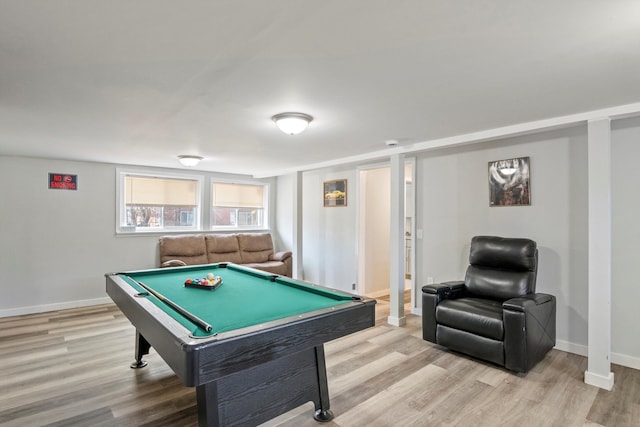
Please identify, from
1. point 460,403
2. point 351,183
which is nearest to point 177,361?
point 460,403

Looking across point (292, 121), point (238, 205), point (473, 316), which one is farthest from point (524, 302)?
point (238, 205)

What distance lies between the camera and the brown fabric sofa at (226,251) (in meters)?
5.63

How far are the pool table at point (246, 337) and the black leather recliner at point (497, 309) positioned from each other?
4.62 ft

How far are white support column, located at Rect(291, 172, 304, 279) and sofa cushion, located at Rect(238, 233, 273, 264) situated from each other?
0.97 meters

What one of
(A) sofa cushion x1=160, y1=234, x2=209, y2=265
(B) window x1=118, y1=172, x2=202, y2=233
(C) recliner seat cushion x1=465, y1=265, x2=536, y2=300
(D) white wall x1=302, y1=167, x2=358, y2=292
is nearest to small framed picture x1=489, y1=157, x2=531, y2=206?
(C) recliner seat cushion x1=465, y1=265, x2=536, y2=300

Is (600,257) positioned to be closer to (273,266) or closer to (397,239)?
(397,239)

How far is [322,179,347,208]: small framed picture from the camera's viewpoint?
573 cm

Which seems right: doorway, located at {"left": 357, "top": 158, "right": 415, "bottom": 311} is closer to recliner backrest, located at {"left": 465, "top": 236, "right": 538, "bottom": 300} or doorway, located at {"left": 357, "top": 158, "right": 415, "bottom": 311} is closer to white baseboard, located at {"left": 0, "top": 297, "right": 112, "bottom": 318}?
recliner backrest, located at {"left": 465, "top": 236, "right": 538, "bottom": 300}

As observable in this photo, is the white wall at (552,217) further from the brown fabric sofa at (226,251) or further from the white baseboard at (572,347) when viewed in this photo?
the brown fabric sofa at (226,251)

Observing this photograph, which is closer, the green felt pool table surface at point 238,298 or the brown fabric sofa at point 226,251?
the green felt pool table surface at point 238,298

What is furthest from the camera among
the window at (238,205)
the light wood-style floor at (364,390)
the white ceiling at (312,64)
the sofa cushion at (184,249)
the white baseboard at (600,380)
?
the window at (238,205)

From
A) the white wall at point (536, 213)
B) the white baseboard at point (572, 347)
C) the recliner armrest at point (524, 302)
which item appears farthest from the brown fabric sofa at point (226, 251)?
the white baseboard at point (572, 347)

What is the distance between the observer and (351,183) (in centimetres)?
564

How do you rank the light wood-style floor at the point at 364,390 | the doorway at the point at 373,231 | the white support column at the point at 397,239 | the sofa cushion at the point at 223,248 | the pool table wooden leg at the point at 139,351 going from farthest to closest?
the sofa cushion at the point at 223,248, the doorway at the point at 373,231, the white support column at the point at 397,239, the pool table wooden leg at the point at 139,351, the light wood-style floor at the point at 364,390
